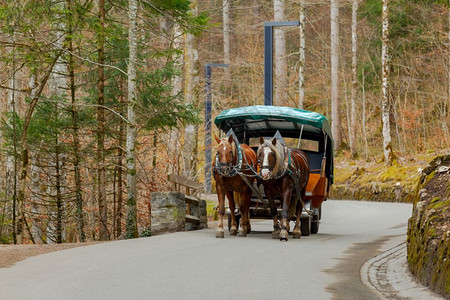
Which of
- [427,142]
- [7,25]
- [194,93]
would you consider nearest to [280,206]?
[7,25]

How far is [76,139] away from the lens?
62.0 feet

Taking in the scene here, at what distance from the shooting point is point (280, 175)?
14.6m

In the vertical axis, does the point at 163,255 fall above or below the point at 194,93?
below

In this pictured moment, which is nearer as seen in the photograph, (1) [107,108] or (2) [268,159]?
(2) [268,159]

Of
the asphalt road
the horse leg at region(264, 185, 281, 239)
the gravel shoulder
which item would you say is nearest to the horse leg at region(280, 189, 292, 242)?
the asphalt road

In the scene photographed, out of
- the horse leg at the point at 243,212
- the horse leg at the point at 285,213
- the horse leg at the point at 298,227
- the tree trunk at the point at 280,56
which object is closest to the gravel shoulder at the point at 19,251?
the horse leg at the point at 243,212

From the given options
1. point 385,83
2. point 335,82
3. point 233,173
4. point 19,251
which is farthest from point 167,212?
point 335,82

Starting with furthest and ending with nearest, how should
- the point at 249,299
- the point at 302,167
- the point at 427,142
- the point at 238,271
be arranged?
the point at 427,142, the point at 302,167, the point at 238,271, the point at 249,299

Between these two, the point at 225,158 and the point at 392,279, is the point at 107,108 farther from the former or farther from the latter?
the point at 392,279

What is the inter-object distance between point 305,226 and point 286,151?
262 cm

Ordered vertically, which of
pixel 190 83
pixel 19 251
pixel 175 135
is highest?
pixel 190 83

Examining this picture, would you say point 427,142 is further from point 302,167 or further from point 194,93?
point 302,167

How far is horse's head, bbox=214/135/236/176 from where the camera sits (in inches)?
571

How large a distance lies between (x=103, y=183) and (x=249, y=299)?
1107cm
